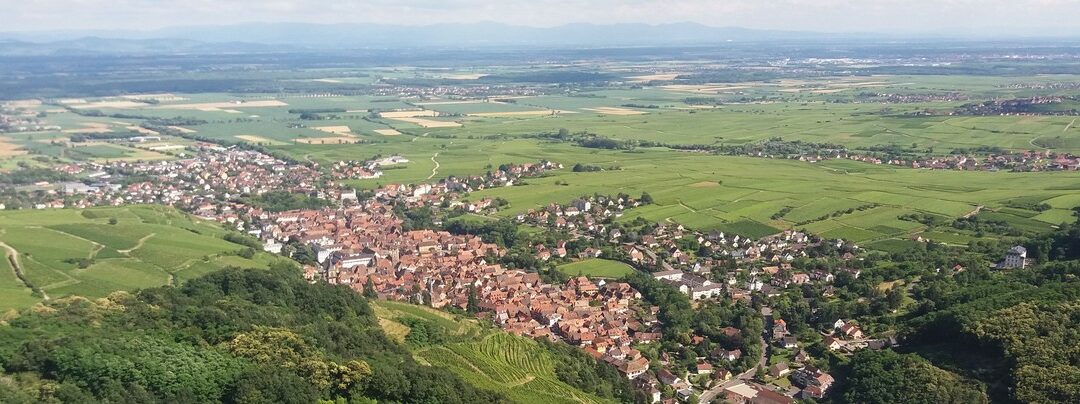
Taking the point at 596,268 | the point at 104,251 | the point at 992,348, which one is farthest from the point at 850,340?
the point at 104,251

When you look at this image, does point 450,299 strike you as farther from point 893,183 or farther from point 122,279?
point 893,183

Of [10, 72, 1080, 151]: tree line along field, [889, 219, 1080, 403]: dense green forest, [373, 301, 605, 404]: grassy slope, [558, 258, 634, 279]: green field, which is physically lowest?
[10, 72, 1080, 151]: tree line along field

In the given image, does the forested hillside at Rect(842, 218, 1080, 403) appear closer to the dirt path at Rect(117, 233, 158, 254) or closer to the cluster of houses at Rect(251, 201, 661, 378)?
the cluster of houses at Rect(251, 201, 661, 378)

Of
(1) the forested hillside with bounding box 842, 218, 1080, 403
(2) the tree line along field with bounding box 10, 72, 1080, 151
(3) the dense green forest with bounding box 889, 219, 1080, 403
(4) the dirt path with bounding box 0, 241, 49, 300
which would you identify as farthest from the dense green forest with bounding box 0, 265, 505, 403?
(2) the tree line along field with bounding box 10, 72, 1080, 151

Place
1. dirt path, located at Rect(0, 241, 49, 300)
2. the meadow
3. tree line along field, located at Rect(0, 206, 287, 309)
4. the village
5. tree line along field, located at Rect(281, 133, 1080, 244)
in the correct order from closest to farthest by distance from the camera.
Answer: the village, dirt path, located at Rect(0, 241, 49, 300), tree line along field, located at Rect(0, 206, 287, 309), tree line along field, located at Rect(281, 133, 1080, 244), the meadow

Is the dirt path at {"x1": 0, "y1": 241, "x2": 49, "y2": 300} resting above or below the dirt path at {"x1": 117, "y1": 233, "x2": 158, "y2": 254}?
above

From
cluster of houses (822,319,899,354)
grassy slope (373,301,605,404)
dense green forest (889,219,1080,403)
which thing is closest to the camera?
dense green forest (889,219,1080,403)

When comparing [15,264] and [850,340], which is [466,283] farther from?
[15,264]
